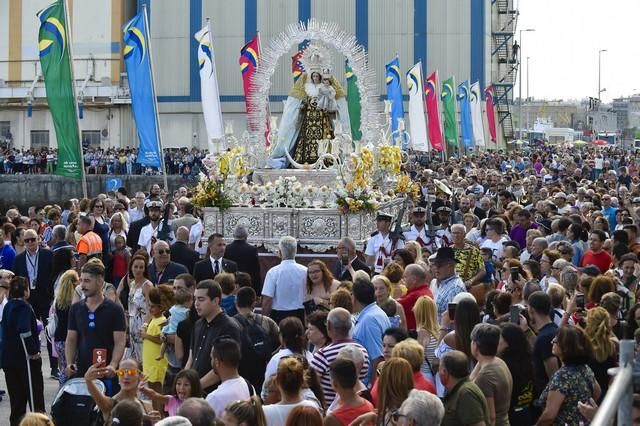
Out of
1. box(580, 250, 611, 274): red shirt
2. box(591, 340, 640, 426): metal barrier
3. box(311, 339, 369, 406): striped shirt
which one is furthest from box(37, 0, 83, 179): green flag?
box(591, 340, 640, 426): metal barrier

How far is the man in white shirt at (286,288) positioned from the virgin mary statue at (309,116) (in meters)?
8.40

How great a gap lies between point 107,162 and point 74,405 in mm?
40357

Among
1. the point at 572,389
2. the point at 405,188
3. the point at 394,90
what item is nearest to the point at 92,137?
the point at 394,90

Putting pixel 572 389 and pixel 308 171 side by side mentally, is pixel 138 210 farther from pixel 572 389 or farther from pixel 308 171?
pixel 572 389

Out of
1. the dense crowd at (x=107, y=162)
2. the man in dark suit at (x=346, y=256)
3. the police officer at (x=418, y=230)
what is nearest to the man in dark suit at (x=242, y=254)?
the man in dark suit at (x=346, y=256)

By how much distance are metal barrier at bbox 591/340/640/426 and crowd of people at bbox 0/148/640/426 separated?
2.36 m

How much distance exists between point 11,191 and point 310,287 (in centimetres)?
3754

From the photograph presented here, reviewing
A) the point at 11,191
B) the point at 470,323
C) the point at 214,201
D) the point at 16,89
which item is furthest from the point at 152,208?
the point at 16,89

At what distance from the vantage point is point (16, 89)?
5322cm

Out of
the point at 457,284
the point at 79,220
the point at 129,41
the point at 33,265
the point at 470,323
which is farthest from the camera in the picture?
the point at 129,41

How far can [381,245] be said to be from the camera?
15383mm

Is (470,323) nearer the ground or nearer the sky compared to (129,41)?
nearer the ground

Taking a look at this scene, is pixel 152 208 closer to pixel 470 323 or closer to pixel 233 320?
pixel 233 320

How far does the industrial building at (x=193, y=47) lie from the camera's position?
173ft
